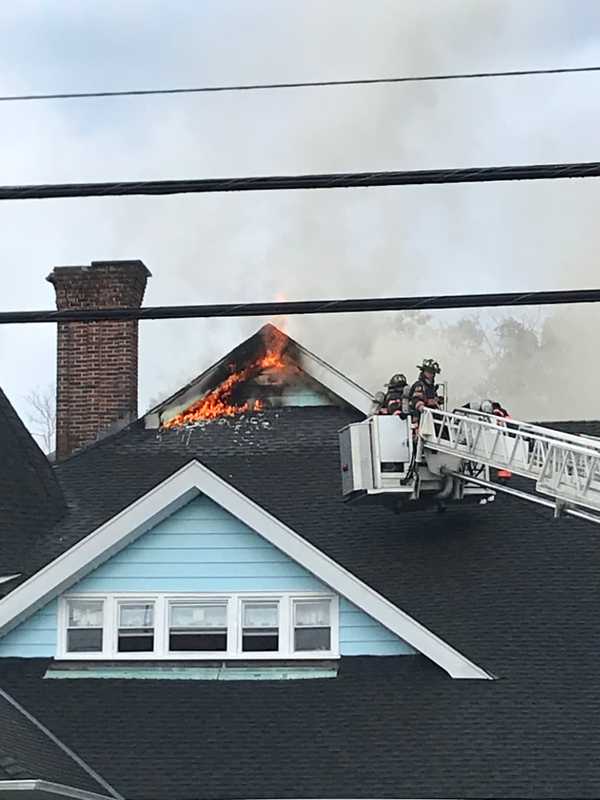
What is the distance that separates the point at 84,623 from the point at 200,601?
108 centimetres

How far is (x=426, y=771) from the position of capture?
11.8 m

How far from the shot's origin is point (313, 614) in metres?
13.8

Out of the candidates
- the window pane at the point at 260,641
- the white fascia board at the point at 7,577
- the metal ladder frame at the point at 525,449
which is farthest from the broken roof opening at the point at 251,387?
the window pane at the point at 260,641

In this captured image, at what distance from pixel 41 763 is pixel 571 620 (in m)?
4.94

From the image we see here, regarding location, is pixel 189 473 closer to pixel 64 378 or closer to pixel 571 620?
pixel 571 620

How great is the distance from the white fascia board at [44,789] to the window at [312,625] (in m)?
3.03

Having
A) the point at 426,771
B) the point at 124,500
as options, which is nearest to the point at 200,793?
the point at 426,771

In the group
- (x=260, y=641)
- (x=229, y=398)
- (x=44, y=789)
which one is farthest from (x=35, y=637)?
(x=229, y=398)

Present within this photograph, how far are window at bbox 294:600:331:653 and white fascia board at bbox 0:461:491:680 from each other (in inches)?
18.6

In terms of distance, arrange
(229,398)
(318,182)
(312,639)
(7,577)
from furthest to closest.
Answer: (229,398) < (7,577) < (312,639) < (318,182)

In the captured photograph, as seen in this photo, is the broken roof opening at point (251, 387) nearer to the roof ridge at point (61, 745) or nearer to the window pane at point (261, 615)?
the window pane at point (261, 615)

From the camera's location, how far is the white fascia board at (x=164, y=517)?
43.2 ft

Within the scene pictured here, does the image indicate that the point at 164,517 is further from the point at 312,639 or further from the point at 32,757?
the point at 32,757

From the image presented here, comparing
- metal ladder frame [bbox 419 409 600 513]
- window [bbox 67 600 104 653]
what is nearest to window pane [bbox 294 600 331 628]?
window [bbox 67 600 104 653]
